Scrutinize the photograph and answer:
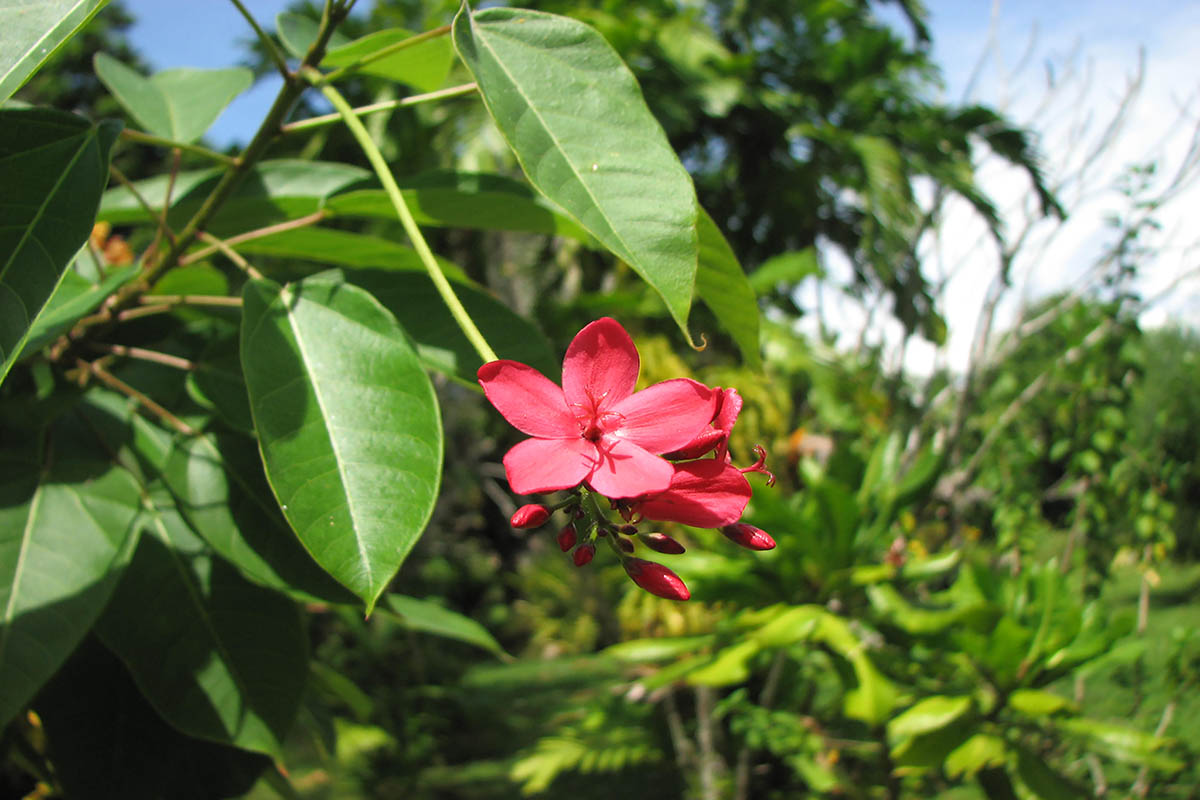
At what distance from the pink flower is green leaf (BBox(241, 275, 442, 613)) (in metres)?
0.09

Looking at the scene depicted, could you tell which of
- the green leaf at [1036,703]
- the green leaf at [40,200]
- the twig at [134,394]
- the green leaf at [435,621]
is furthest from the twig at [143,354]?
the green leaf at [1036,703]

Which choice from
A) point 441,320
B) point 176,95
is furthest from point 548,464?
point 176,95

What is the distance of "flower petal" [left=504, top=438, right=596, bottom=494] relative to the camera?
362 millimetres

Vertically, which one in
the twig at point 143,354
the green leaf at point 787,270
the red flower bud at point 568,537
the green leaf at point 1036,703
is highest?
the green leaf at point 787,270

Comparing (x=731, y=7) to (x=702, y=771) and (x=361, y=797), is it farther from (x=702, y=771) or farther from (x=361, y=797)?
(x=361, y=797)

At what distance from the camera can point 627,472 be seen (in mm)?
372

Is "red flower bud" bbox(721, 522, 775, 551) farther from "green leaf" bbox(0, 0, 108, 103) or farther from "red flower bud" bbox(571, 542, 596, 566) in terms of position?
"green leaf" bbox(0, 0, 108, 103)

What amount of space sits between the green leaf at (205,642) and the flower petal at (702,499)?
452 mm

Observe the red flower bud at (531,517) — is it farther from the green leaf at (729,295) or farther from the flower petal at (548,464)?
the green leaf at (729,295)

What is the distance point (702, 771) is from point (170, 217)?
267 centimetres

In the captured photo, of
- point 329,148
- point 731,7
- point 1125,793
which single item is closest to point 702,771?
point 1125,793

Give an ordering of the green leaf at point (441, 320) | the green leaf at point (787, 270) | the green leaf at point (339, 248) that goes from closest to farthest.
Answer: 1. the green leaf at point (441, 320)
2. the green leaf at point (339, 248)
3. the green leaf at point (787, 270)

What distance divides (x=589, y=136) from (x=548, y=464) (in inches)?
8.7

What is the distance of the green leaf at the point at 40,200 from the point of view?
46 cm
